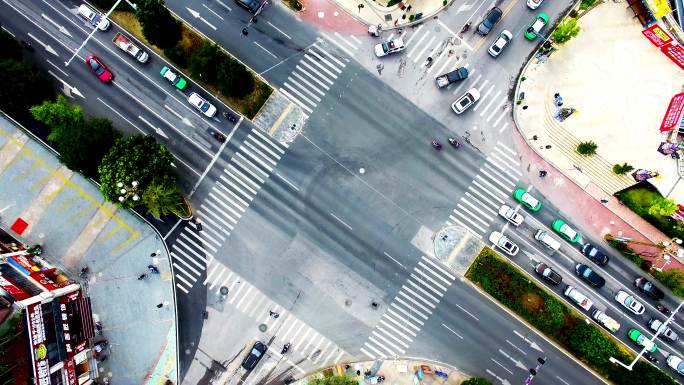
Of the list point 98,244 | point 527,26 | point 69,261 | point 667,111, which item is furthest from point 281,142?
point 667,111

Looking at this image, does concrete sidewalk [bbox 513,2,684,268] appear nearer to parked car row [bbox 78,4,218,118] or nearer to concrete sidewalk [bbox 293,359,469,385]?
concrete sidewalk [bbox 293,359,469,385]

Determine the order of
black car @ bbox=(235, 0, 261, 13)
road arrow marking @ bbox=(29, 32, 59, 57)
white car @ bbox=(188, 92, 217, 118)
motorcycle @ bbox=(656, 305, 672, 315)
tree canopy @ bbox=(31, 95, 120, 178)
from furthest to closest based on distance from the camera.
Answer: road arrow marking @ bbox=(29, 32, 59, 57)
black car @ bbox=(235, 0, 261, 13)
motorcycle @ bbox=(656, 305, 672, 315)
white car @ bbox=(188, 92, 217, 118)
tree canopy @ bbox=(31, 95, 120, 178)

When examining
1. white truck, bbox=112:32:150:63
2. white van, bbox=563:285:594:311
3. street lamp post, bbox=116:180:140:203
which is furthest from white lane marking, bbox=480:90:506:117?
white truck, bbox=112:32:150:63

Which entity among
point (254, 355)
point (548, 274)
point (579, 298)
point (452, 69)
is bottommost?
point (254, 355)

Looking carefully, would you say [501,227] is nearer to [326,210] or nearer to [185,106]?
[326,210]

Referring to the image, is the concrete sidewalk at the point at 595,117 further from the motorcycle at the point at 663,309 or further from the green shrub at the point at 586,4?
the motorcycle at the point at 663,309

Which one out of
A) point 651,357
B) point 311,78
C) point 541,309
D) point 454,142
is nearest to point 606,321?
point 651,357

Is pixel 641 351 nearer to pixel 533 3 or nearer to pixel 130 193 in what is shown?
pixel 533 3
